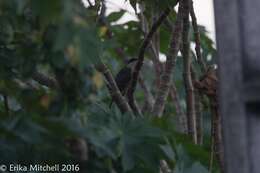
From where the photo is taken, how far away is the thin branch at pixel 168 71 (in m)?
3.58

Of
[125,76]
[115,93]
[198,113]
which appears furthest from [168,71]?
[125,76]

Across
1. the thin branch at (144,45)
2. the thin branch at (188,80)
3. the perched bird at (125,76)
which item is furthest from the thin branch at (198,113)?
the perched bird at (125,76)

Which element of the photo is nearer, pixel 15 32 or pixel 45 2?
pixel 45 2

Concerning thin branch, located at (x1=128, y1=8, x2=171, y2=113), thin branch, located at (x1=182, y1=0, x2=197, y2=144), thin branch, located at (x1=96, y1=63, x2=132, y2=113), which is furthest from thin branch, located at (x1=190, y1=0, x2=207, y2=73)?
thin branch, located at (x1=96, y1=63, x2=132, y2=113)

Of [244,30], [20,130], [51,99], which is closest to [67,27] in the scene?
[51,99]

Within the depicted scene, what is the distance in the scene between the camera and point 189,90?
3.78 meters

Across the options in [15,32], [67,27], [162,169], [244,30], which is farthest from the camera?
[162,169]

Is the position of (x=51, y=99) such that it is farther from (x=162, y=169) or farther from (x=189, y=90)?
(x=189, y=90)

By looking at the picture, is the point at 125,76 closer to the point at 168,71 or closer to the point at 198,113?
the point at 198,113

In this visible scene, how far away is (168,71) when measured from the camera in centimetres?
364

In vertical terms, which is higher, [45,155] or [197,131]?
[45,155]

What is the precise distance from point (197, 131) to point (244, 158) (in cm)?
190

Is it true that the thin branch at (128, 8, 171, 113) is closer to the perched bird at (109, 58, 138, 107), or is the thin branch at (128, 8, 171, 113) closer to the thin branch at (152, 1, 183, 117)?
the thin branch at (152, 1, 183, 117)

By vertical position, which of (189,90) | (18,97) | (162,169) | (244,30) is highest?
(244,30)
